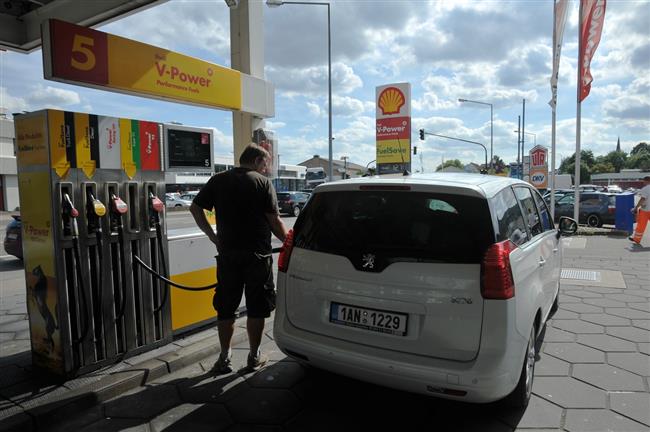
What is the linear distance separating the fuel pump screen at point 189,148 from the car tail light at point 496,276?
115 inches

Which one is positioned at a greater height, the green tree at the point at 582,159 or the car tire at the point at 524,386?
the green tree at the point at 582,159

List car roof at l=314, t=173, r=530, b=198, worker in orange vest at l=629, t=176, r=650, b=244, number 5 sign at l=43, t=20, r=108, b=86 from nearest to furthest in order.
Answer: car roof at l=314, t=173, r=530, b=198
number 5 sign at l=43, t=20, r=108, b=86
worker in orange vest at l=629, t=176, r=650, b=244

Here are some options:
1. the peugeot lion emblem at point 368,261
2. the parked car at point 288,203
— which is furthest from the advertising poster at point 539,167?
the peugeot lion emblem at point 368,261

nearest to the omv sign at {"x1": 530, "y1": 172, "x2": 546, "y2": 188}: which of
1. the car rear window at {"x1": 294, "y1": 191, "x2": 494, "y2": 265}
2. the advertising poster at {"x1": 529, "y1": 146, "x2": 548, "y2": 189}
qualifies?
the advertising poster at {"x1": 529, "y1": 146, "x2": 548, "y2": 189}

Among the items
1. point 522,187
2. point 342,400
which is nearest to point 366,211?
point 342,400

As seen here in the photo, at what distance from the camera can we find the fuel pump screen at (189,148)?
4.16 meters

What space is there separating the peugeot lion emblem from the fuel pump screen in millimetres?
2238

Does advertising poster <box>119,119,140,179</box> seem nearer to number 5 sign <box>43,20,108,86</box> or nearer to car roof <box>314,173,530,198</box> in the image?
number 5 sign <box>43,20,108,86</box>

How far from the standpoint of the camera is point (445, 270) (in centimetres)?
261

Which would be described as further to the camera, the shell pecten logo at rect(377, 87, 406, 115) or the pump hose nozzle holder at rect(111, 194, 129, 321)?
the shell pecten logo at rect(377, 87, 406, 115)

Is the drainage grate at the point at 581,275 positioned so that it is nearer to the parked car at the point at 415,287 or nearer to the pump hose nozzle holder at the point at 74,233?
Answer: the parked car at the point at 415,287

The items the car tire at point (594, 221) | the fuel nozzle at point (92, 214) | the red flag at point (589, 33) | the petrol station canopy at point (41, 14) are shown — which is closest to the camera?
the fuel nozzle at point (92, 214)

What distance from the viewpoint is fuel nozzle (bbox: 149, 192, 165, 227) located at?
3.90 metres

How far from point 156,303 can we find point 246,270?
1.06 meters
